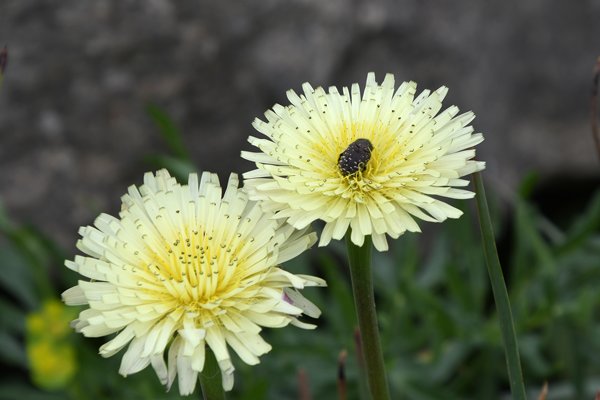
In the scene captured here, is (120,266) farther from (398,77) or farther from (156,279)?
(398,77)

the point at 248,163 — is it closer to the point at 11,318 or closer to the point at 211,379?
the point at 11,318

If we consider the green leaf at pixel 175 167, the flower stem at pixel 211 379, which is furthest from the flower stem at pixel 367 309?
the green leaf at pixel 175 167

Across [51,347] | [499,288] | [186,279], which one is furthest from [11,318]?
[499,288]

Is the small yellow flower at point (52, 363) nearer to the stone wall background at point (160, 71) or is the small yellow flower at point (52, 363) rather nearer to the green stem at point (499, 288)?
the stone wall background at point (160, 71)

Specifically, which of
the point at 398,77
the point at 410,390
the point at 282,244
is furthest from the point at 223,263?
the point at 398,77

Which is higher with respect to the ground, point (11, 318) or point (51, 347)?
point (11, 318)

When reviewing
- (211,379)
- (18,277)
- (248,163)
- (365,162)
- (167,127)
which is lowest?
(211,379)

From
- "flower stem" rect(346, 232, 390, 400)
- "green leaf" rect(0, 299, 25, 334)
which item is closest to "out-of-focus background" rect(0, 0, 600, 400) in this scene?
"green leaf" rect(0, 299, 25, 334)
